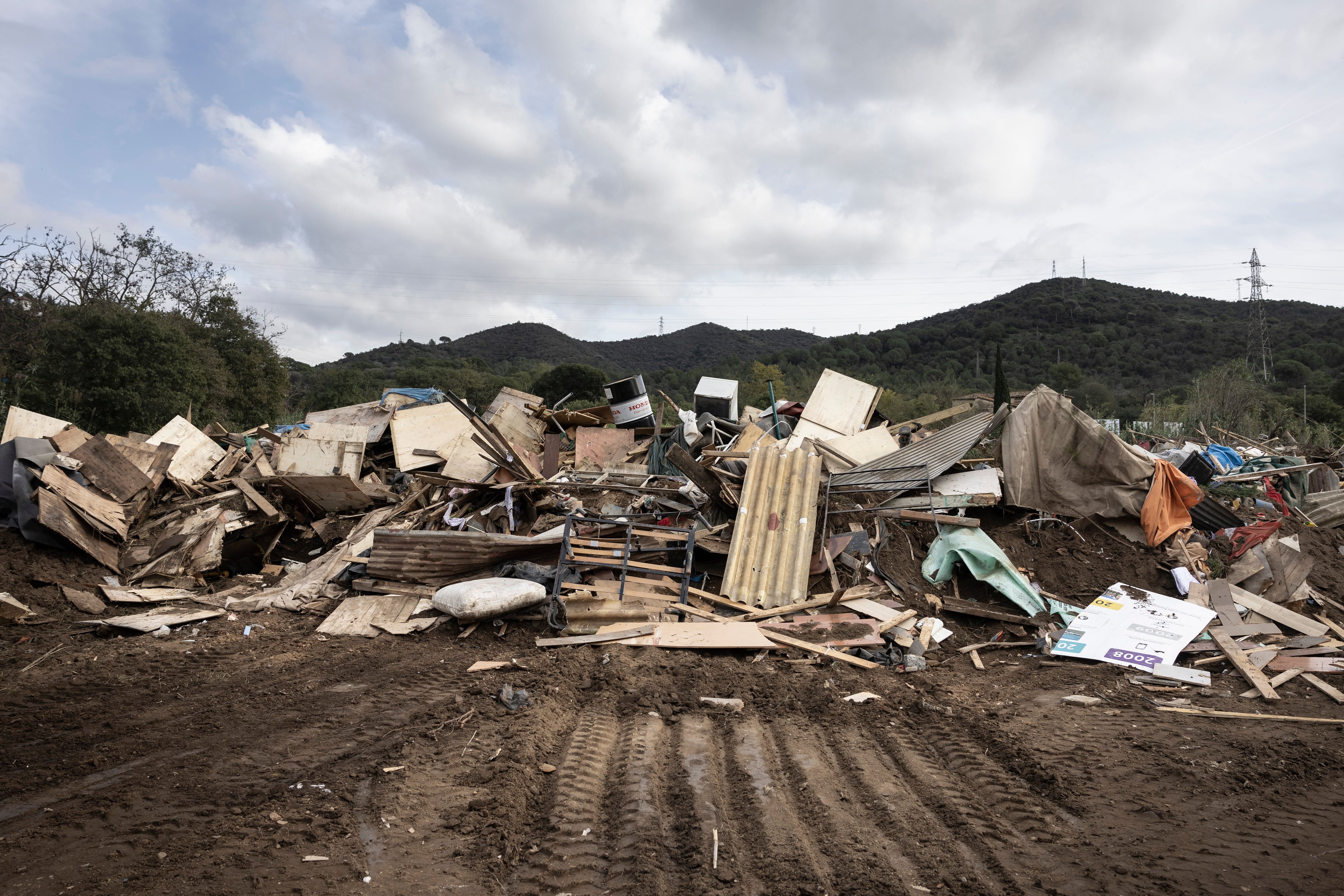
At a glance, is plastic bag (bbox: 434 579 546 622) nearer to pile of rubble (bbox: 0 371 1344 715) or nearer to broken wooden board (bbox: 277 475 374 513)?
pile of rubble (bbox: 0 371 1344 715)

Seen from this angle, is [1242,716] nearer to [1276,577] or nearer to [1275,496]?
[1276,577]

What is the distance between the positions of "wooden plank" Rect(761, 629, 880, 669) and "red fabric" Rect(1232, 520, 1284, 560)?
16.5 feet

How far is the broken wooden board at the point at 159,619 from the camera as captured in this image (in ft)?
21.5

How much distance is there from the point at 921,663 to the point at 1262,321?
4640cm

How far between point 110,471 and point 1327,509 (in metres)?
16.7

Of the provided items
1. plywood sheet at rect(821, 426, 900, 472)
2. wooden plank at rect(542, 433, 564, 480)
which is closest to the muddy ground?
plywood sheet at rect(821, 426, 900, 472)

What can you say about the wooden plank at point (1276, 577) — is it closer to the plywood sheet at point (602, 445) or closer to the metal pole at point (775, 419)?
the metal pole at point (775, 419)

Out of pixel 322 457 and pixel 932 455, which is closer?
pixel 932 455

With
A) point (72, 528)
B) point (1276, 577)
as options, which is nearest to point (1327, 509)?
point (1276, 577)

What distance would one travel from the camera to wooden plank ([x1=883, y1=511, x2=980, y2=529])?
7.41 metres

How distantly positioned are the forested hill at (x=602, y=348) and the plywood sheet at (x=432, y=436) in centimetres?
4347

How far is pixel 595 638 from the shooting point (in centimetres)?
595

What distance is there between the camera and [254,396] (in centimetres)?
2702

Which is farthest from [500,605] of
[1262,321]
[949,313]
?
[949,313]
